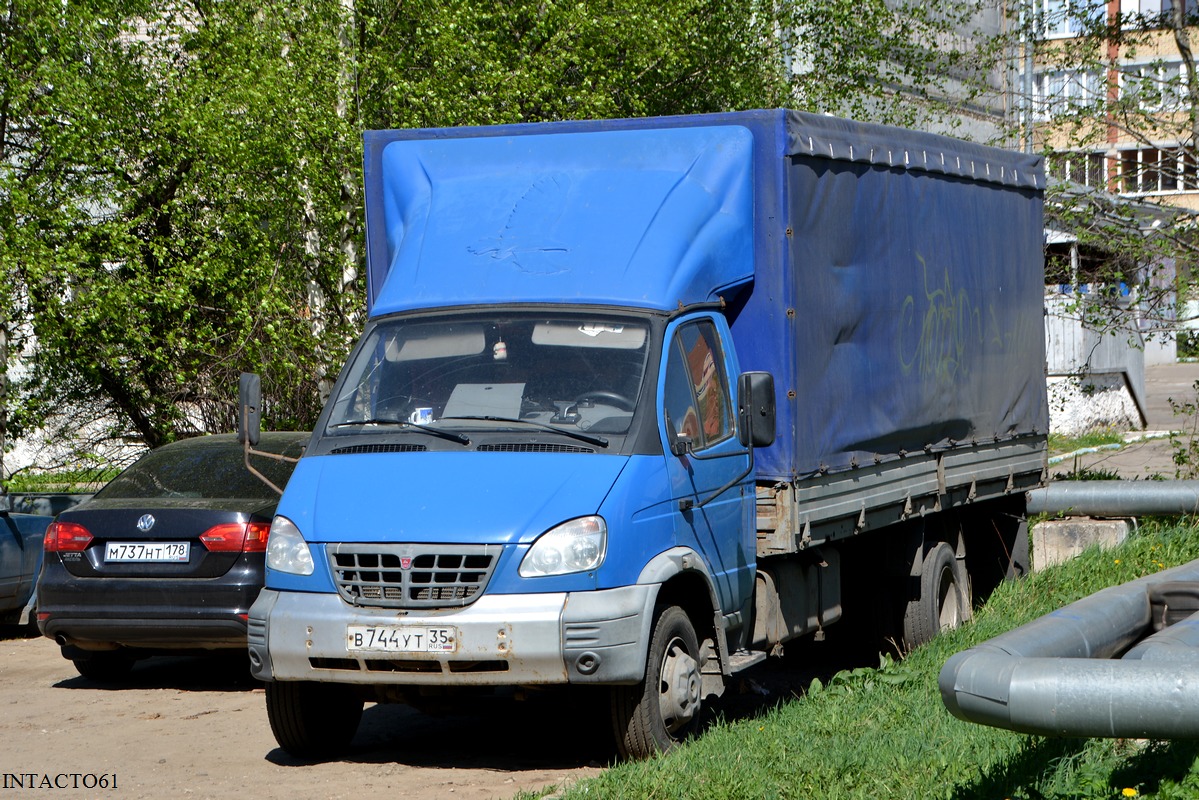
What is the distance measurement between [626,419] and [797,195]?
179 centimetres

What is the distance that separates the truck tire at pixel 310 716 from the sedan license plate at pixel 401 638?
736 mm

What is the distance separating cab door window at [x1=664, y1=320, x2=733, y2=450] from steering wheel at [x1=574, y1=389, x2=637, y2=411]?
8.3 inches

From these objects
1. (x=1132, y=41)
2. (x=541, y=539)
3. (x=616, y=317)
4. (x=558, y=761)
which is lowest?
(x=558, y=761)

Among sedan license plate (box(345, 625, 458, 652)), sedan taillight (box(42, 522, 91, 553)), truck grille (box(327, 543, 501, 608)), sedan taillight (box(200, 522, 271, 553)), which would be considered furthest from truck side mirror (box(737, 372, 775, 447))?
sedan taillight (box(42, 522, 91, 553))

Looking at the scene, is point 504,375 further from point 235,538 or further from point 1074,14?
point 1074,14

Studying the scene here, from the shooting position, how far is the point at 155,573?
9.30 metres

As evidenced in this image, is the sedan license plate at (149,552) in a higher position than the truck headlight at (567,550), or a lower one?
lower

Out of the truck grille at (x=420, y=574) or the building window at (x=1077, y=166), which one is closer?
the truck grille at (x=420, y=574)

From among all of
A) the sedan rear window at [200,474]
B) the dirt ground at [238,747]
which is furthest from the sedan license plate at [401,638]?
the sedan rear window at [200,474]

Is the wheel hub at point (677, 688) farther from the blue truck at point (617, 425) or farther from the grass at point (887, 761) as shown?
the grass at point (887, 761)

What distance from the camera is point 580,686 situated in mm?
6902

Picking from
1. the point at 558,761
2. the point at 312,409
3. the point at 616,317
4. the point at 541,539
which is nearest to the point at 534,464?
the point at 541,539

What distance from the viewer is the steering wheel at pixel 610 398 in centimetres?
722

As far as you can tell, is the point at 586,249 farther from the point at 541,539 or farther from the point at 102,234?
the point at 102,234
